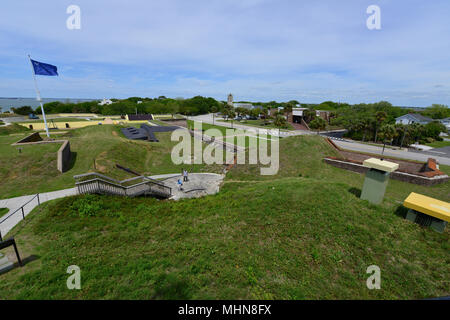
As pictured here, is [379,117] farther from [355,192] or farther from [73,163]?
[73,163]

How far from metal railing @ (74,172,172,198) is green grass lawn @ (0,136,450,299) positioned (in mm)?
703

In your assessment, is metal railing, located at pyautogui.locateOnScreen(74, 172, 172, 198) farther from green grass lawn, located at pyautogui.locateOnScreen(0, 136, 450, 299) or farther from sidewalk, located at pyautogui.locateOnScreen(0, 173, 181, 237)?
sidewalk, located at pyautogui.locateOnScreen(0, 173, 181, 237)

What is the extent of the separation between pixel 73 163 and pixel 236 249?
21.1m

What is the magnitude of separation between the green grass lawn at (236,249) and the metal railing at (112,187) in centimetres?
70

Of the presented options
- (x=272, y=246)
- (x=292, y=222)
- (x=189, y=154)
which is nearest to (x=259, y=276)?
(x=272, y=246)

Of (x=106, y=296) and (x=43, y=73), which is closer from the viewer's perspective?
(x=106, y=296)

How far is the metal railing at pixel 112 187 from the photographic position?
10633mm

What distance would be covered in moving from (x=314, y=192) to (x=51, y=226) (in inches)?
495

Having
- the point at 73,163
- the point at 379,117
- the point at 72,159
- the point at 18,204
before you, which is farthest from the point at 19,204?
the point at 379,117

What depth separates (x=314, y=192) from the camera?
32.7ft

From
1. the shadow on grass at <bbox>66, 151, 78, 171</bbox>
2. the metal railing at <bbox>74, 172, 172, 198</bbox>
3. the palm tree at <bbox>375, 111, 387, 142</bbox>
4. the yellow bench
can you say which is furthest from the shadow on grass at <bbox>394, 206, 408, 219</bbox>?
the palm tree at <bbox>375, 111, 387, 142</bbox>

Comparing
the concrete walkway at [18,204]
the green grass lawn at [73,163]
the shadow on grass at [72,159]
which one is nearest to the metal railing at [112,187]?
the concrete walkway at [18,204]
